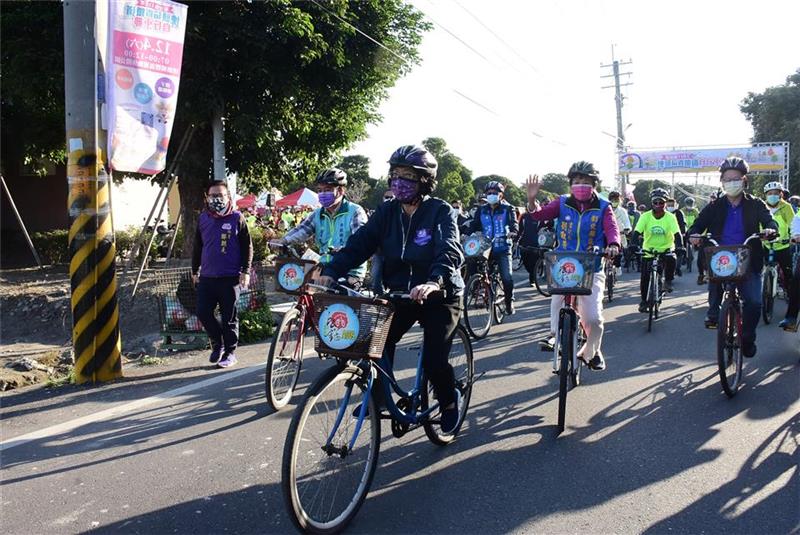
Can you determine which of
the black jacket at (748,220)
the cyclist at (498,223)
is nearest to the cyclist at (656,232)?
the cyclist at (498,223)

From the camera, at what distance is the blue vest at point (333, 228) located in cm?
641

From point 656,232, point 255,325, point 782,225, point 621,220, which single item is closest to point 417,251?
point 255,325

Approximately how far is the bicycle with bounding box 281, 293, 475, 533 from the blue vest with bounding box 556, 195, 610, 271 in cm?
280

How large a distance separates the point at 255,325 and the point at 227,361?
1.70 m

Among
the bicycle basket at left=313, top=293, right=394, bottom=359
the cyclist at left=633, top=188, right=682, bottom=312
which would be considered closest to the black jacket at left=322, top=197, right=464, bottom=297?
the bicycle basket at left=313, top=293, right=394, bottom=359

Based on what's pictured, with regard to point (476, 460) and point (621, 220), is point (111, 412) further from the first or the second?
point (621, 220)

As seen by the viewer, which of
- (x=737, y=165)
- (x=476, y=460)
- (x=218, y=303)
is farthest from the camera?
(x=218, y=303)

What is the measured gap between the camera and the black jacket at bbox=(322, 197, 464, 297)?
13.0ft

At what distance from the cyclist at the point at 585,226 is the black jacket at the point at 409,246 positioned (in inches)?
79.8

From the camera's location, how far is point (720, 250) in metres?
5.88

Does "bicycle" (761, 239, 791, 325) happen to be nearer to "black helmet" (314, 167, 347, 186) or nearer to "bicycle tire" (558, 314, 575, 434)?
"bicycle tire" (558, 314, 575, 434)

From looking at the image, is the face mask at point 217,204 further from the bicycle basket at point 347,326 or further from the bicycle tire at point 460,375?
the bicycle basket at point 347,326

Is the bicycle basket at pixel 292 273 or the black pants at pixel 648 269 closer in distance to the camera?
the bicycle basket at pixel 292 273

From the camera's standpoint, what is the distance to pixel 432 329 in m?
4.00
